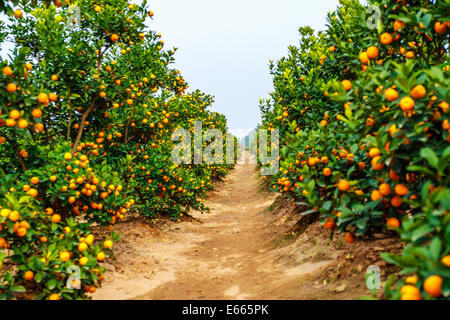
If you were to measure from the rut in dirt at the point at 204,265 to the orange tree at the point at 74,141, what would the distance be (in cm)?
82

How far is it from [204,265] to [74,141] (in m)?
3.84

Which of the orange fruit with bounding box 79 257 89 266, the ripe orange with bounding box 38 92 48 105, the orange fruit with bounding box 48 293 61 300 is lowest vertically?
the orange fruit with bounding box 48 293 61 300

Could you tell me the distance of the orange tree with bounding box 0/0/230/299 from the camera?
3.17m

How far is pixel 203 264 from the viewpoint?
635 centimetres

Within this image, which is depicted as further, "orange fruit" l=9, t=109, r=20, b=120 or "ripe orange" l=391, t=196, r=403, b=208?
"orange fruit" l=9, t=109, r=20, b=120

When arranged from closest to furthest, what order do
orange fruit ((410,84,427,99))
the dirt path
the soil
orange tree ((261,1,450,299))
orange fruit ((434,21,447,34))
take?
orange tree ((261,1,450,299))
orange fruit ((410,84,427,99))
orange fruit ((434,21,447,34))
the soil
the dirt path

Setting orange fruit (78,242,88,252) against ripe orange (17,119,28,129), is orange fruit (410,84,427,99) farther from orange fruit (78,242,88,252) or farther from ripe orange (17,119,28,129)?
ripe orange (17,119,28,129)

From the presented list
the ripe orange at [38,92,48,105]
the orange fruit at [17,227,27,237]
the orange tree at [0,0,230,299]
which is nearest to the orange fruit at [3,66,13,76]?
the orange tree at [0,0,230,299]

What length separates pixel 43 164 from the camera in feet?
15.6

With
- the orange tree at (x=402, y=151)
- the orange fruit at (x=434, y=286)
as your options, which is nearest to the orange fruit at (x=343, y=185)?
the orange tree at (x=402, y=151)

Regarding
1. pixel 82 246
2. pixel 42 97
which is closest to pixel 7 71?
pixel 42 97

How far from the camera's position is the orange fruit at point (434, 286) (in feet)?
5.46

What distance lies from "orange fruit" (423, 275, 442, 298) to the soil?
184 centimetres
